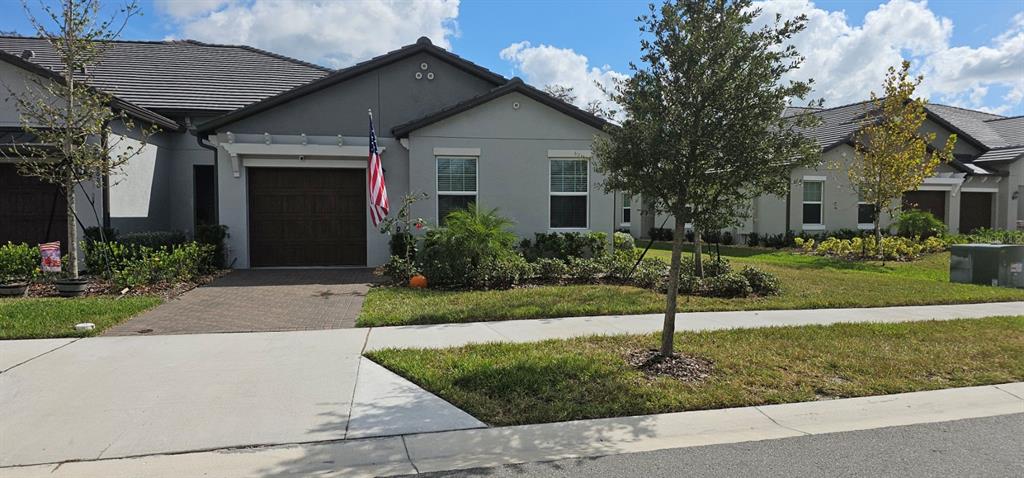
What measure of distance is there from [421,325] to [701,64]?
5.01 metres

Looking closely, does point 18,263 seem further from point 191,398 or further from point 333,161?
point 191,398

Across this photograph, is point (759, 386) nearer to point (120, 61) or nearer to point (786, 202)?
point (786, 202)

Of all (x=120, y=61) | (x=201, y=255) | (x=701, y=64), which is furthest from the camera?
(x=120, y=61)

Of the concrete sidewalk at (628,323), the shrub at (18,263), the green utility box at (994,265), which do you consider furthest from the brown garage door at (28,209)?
the green utility box at (994,265)

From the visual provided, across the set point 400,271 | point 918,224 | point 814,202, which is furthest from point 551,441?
point 918,224

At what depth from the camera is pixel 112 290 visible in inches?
407

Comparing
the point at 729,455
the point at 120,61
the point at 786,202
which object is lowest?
the point at 729,455

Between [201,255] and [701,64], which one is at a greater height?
[701,64]

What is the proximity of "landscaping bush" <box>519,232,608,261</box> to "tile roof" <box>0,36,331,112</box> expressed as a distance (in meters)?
8.90

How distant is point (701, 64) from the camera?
5.67 m

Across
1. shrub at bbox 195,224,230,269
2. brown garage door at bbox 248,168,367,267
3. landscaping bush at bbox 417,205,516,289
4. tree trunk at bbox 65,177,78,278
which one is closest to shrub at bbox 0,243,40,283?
tree trunk at bbox 65,177,78,278

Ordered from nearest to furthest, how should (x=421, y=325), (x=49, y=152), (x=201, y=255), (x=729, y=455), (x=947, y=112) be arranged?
(x=729, y=455) < (x=421, y=325) < (x=49, y=152) < (x=201, y=255) < (x=947, y=112)

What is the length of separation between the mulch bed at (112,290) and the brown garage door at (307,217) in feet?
10.4

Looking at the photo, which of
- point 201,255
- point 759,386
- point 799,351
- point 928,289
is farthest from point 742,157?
point 201,255
